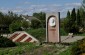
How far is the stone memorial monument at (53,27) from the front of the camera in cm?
1906

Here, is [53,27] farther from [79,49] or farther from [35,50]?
[79,49]

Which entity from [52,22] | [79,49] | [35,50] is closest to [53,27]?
[52,22]

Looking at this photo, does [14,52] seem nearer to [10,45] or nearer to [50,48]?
[50,48]

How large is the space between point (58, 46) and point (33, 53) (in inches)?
63.4

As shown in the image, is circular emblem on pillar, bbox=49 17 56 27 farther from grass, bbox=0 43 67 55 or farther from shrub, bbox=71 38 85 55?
shrub, bbox=71 38 85 55

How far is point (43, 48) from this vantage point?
51.9 feet

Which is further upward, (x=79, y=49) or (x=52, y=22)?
(x=52, y=22)

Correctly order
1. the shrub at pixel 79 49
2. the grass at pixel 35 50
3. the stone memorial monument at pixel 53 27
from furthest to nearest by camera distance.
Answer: the stone memorial monument at pixel 53 27 < the grass at pixel 35 50 < the shrub at pixel 79 49

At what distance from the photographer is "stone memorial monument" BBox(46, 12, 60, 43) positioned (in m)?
19.1

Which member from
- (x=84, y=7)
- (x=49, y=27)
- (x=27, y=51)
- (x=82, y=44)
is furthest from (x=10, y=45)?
(x=84, y=7)

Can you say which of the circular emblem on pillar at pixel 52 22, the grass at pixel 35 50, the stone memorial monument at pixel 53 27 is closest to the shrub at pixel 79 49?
the grass at pixel 35 50

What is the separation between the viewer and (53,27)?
1927cm

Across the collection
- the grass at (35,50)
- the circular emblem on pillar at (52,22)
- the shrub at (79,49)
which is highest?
the circular emblem on pillar at (52,22)

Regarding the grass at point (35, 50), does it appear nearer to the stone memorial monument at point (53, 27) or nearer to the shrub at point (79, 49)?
the shrub at point (79, 49)
